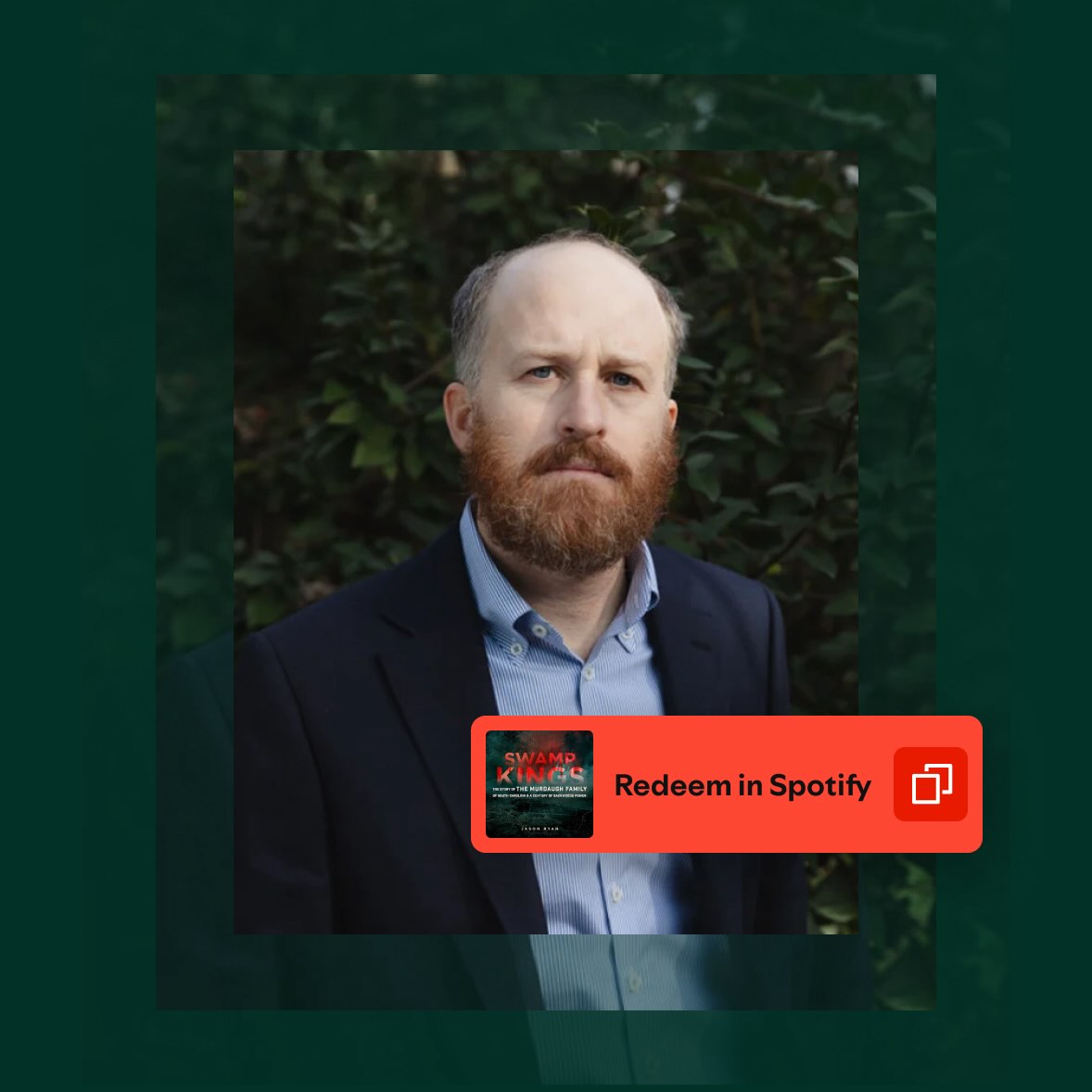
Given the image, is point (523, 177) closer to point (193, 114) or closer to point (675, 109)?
point (675, 109)

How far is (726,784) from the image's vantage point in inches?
84.5

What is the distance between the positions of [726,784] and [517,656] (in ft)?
1.53

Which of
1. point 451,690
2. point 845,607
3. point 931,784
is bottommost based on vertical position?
point 931,784

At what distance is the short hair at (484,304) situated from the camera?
227cm

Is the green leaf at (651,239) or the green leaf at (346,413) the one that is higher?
the green leaf at (651,239)

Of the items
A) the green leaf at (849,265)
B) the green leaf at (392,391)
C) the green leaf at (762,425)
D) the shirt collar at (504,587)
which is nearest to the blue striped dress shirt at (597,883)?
the shirt collar at (504,587)

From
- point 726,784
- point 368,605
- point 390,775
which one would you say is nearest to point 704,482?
point 726,784

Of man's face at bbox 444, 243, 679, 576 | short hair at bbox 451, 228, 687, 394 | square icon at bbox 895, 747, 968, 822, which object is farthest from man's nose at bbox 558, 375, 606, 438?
square icon at bbox 895, 747, 968, 822

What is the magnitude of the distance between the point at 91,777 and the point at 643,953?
1.08 metres

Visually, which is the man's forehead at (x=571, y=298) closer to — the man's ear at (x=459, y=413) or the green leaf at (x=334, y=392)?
the man's ear at (x=459, y=413)

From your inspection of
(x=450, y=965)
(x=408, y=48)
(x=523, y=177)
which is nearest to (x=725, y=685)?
(x=450, y=965)

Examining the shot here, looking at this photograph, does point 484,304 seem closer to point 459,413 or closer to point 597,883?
point 459,413

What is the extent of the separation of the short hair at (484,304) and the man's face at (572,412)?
18 millimetres

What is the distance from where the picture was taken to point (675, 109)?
2.21 m
